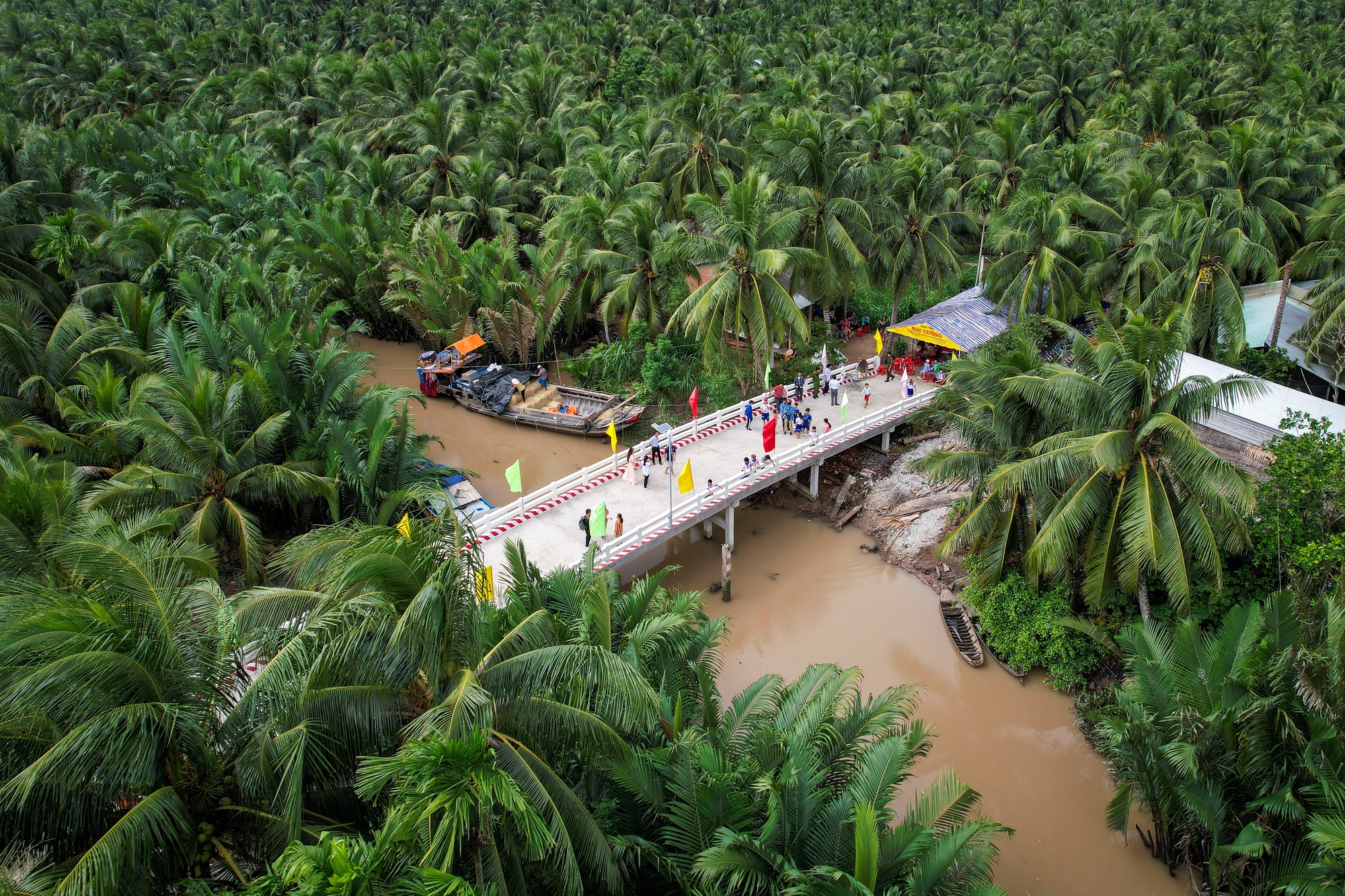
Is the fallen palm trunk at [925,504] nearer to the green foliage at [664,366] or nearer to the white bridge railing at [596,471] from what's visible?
the white bridge railing at [596,471]

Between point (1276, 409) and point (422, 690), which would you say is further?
point (1276, 409)

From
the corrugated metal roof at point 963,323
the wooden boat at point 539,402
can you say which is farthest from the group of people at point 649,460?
the corrugated metal roof at point 963,323

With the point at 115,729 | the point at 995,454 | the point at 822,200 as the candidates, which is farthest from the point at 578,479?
the point at 115,729

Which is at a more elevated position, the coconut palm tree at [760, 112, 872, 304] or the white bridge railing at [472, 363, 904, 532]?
the coconut palm tree at [760, 112, 872, 304]

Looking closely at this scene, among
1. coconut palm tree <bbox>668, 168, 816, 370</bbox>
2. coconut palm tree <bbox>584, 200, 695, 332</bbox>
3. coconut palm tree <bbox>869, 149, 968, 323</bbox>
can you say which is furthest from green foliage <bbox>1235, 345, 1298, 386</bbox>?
coconut palm tree <bbox>584, 200, 695, 332</bbox>

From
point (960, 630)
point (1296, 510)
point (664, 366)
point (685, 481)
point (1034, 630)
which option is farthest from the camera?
point (664, 366)

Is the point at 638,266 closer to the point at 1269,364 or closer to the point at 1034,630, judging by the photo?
the point at 1034,630

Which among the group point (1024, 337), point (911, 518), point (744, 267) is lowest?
point (911, 518)

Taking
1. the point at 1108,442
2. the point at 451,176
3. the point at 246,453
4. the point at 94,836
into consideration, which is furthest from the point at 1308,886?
the point at 451,176

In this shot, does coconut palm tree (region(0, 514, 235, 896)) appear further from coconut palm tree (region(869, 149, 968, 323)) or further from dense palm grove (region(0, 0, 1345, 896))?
coconut palm tree (region(869, 149, 968, 323))
